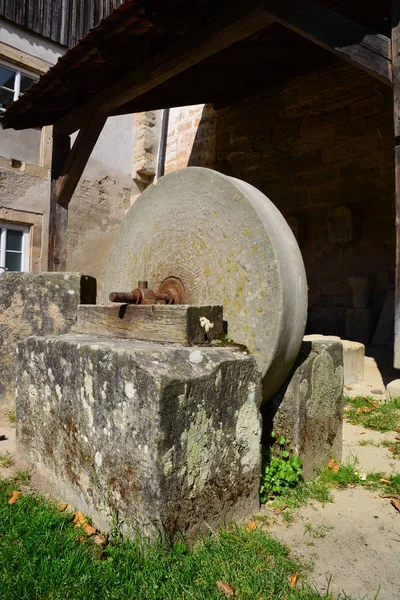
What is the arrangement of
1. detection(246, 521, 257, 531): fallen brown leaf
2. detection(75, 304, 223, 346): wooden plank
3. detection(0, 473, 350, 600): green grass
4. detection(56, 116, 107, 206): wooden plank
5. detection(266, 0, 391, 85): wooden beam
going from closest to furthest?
detection(0, 473, 350, 600): green grass → detection(246, 521, 257, 531): fallen brown leaf → detection(75, 304, 223, 346): wooden plank → detection(266, 0, 391, 85): wooden beam → detection(56, 116, 107, 206): wooden plank

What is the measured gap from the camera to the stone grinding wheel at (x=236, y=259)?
205cm

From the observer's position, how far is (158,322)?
84.7 inches

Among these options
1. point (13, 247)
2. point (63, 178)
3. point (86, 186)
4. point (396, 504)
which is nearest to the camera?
point (396, 504)

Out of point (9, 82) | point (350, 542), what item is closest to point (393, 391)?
point (350, 542)

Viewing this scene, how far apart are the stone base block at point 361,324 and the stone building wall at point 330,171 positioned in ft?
0.43

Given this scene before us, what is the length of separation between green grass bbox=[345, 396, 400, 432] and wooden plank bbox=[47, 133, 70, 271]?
364 centimetres

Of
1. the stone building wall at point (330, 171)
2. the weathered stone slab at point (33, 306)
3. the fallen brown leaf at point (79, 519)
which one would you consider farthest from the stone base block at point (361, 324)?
the fallen brown leaf at point (79, 519)

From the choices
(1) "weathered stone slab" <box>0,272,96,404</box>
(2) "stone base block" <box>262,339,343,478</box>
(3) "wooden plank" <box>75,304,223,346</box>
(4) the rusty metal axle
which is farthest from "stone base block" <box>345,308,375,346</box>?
(3) "wooden plank" <box>75,304,223,346</box>

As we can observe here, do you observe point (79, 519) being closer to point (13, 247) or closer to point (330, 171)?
Result: point (330, 171)

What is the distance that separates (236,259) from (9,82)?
Answer: 6.74m

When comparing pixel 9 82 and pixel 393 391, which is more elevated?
pixel 9 82

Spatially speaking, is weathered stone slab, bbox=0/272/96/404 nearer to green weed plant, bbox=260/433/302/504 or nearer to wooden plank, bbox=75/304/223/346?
wooden plank, bbox=75/304/223/346

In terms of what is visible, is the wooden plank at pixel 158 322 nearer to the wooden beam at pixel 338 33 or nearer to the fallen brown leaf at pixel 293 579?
the fallen brown leaf at pixel 293 579

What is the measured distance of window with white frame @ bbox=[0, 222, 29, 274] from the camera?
723 centimetres
